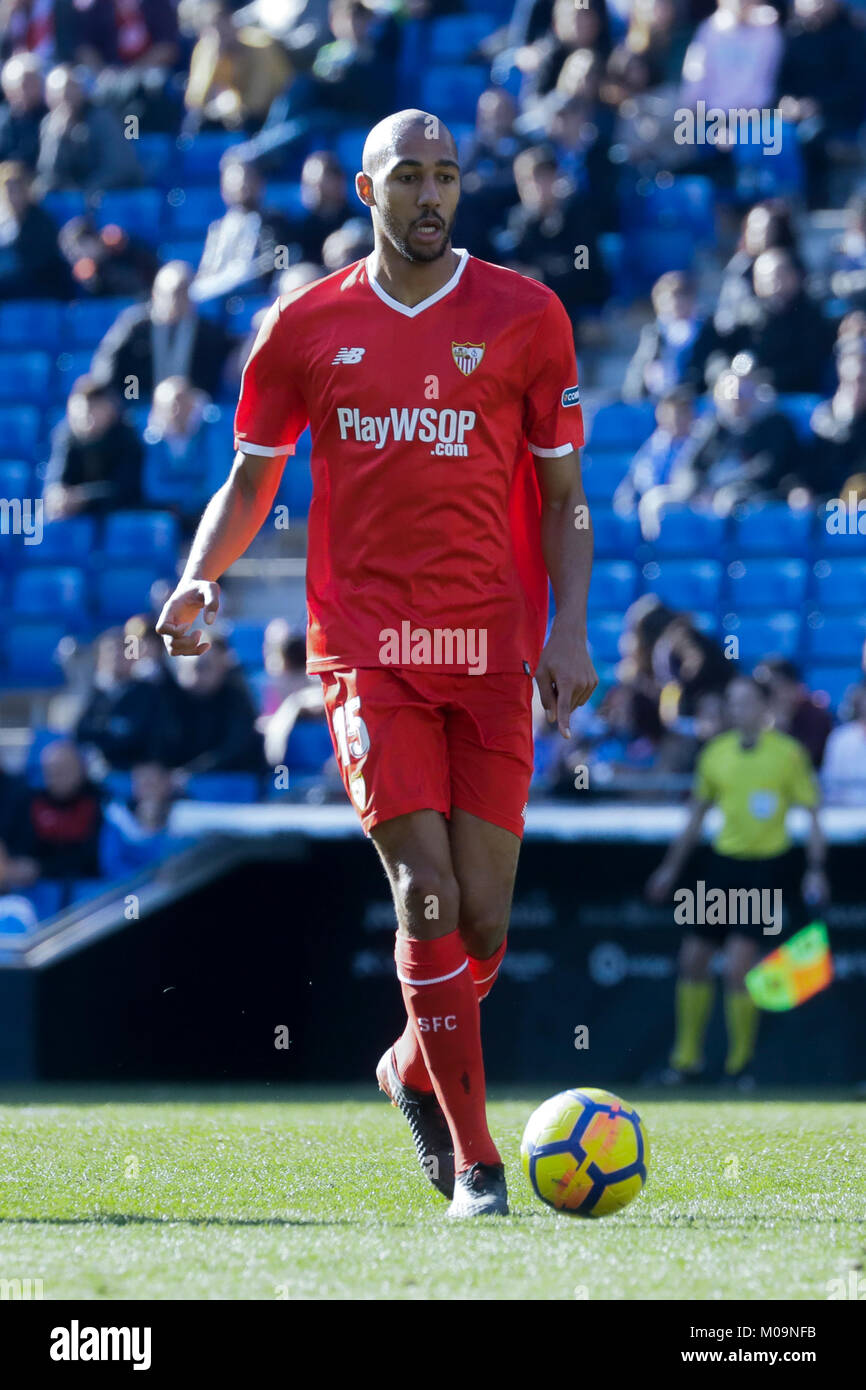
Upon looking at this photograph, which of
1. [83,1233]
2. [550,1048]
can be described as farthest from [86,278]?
[83,1233]

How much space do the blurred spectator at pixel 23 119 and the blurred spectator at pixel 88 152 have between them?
33 centimetres

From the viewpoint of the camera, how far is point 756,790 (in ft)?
36.0

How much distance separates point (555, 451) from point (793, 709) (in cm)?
613

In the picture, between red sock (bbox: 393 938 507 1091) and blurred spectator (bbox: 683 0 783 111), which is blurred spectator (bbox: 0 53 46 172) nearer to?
blurred spectator (bbox: 683 0 783 111)

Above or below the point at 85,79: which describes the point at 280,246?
below

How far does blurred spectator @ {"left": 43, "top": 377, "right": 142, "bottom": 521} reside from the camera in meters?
13.1

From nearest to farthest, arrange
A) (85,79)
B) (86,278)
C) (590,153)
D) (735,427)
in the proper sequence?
(735,427) → (590,153) → (86,278) → (85,79)

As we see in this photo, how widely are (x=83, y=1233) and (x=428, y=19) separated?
12851 mm

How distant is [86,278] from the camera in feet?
49.3

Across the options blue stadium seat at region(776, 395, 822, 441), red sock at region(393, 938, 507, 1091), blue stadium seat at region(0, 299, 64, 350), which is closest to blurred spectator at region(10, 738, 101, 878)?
blue stadium seat at region(776, 395, 822, 441)

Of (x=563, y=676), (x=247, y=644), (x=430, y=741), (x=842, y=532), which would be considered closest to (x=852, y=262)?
(x=842, y=532)

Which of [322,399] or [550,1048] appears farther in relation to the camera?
[550,1048]

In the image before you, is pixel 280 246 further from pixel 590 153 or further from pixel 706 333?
pixel 706 333

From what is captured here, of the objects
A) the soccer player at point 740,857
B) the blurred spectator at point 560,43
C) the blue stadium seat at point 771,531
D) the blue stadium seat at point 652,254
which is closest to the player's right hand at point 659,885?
the soccer player at point 740,857
